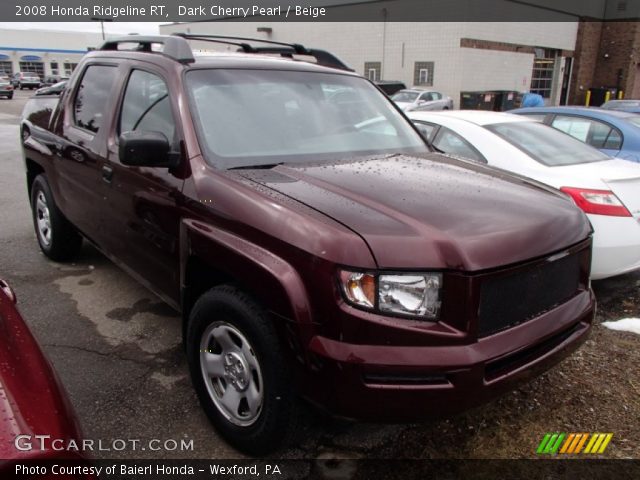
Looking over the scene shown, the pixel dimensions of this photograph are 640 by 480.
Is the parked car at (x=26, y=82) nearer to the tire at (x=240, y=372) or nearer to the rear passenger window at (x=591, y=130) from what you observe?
the rear passenger window at (x=591, y=130)

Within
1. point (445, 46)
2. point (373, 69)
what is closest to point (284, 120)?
point (445, 46)

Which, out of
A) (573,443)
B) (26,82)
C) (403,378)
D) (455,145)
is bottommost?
(573,443)

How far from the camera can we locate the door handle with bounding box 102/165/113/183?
11.4 feet

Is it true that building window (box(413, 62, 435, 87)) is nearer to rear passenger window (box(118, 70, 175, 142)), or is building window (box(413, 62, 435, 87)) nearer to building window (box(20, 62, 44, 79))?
rear passenger window (box(118, 70, 175, 142))

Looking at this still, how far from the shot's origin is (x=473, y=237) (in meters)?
2.12

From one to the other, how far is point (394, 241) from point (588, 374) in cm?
212

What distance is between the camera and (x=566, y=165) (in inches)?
184

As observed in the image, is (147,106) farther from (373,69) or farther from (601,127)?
(373,69)

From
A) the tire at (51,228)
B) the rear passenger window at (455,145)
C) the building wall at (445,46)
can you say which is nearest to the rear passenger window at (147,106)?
the tire at (51,228)

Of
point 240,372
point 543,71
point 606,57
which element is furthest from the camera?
point 606,57

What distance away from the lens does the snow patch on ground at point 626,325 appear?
400cm

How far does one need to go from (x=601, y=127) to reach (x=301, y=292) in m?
6.29

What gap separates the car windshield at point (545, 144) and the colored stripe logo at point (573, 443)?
2.55 meters

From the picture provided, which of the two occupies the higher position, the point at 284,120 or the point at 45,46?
the point at 45,46
